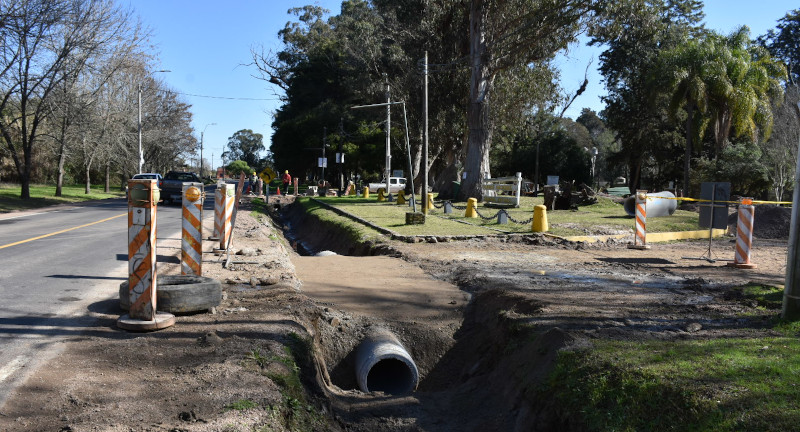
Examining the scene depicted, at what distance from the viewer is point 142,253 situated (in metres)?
6.43

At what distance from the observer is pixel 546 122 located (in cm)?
6575

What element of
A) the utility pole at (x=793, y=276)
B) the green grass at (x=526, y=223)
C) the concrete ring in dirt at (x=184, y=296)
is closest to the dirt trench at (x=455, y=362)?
the concrete ring in dirt at (x=184, y=296)

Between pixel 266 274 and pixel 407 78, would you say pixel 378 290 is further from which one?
pixel 407 78

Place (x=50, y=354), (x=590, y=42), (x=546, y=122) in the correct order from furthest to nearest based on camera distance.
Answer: (x=546, y=122)
(x=590, y=42)
(x=50, y=354)

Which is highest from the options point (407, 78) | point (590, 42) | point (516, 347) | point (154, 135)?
point (590, 42)

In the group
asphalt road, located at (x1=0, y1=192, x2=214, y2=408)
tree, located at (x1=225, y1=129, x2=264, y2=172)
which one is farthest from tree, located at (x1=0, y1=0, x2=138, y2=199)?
tree, located at (x1=225, y1=129, x2=264, y2=172)

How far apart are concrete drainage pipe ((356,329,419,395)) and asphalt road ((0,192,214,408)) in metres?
3.10

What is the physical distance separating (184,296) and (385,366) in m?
2.85

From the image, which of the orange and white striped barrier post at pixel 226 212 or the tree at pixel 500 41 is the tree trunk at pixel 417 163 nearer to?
the tree at pixel 500 41

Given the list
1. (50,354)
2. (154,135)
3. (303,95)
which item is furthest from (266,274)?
(303,95)

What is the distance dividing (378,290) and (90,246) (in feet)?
23.3

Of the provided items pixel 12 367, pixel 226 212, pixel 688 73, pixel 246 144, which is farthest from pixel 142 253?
pixel 246 144

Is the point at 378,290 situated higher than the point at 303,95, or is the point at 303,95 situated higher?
the point at 303,95

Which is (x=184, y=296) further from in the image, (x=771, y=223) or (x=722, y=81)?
(x=722, y=81)
